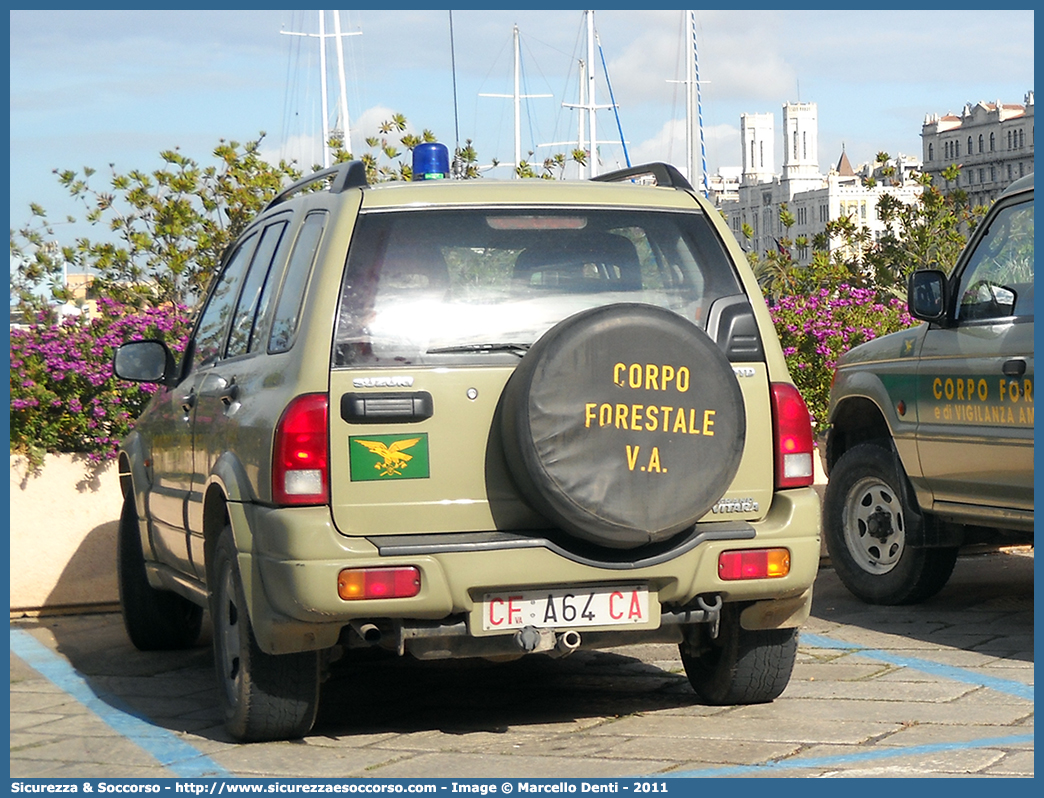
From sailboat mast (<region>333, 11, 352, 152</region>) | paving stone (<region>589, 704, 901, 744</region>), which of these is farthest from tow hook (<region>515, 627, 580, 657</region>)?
sailboat mast (<region>333, 11, 352, 152</region>)

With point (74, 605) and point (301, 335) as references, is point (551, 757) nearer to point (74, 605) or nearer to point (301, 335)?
point (301, 335)

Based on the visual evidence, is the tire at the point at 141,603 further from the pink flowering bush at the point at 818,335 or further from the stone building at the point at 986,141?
the stone building at the point at 986,141

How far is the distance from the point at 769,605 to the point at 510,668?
5.54 ft

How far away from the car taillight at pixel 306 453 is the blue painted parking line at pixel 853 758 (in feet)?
4.42

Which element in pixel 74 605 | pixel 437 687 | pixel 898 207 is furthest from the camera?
pixel 898 207

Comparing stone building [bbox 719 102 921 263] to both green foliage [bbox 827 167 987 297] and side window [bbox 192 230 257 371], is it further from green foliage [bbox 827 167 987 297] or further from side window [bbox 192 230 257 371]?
side window [bbox 192 230 257 371]

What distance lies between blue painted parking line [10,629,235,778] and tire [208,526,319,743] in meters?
0.18

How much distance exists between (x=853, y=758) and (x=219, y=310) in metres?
3.08

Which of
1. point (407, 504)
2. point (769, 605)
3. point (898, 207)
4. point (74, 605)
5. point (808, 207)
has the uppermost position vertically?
point (808, 207)

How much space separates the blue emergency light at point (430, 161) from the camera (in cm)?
609

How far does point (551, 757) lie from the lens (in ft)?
15.7

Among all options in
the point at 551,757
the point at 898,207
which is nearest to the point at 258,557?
the point at 551,757

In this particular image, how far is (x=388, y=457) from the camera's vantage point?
4664 millimetres

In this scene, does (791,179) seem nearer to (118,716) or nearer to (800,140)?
(800,140)
